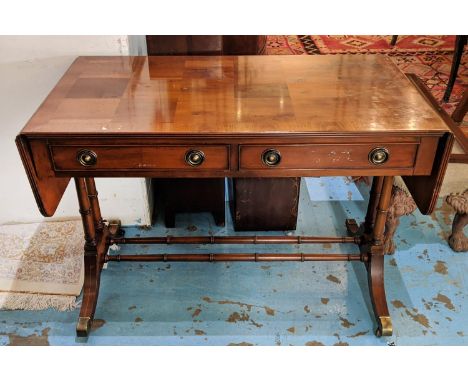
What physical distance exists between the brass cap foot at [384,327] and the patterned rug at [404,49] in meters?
2.76

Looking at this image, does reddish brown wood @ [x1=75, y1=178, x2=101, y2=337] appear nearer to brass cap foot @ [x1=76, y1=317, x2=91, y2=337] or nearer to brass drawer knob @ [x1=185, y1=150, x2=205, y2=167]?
brass cap foot @ [x1=76, y1=317, x2=91, y2=337]

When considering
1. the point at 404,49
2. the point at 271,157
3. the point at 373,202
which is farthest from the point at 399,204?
the point at 404,49

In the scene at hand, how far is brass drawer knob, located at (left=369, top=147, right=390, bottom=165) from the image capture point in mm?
1605

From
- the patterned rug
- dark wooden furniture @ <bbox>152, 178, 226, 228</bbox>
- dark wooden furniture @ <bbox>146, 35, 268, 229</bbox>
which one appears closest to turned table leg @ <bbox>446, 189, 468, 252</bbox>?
dark wooden furniture @ <bbox>146, 35, 268, 229</bbox>

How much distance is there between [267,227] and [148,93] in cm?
117

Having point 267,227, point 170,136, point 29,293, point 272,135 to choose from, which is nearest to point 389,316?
point 267,227

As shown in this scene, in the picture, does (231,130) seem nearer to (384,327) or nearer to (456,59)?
(384,327)

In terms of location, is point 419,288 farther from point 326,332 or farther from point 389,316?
point 326,332

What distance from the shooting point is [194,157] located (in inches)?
63.4

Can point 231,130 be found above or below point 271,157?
above

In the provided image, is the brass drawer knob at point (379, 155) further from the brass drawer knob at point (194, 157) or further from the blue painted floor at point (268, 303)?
the blue painted floor at point (268, 303)

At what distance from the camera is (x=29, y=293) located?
2248 millimetres

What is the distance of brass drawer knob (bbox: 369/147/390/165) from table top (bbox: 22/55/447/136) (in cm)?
8

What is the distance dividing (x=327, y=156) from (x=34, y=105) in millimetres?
1423
